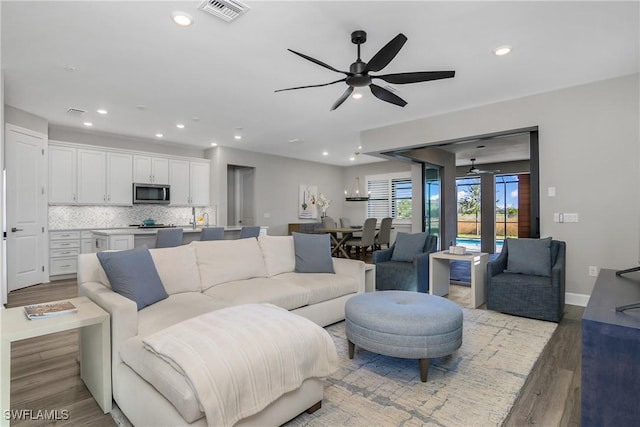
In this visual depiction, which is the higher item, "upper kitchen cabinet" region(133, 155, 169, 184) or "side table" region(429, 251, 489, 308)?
"upper kitchen cabinet" region(133, 155, 169, 184)

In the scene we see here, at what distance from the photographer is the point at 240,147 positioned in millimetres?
7820

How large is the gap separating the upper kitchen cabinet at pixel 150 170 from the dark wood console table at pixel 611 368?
7315mm

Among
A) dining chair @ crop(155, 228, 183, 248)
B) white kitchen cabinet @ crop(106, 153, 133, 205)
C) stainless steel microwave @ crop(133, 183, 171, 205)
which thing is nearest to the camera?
dining chair @ crop(155, 228, 183, 248)

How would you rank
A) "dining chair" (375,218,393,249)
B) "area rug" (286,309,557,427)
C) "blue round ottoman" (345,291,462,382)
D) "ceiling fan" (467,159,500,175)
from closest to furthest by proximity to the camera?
"area rug" (286,309,557,427), "blue round ottoman" (345,291,462,382), "dining chair" (375,218,393,249), "ceiling fan" (467,159,500,175)

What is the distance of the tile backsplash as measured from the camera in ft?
19.9

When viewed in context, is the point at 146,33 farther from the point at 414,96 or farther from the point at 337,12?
the point at 414,96

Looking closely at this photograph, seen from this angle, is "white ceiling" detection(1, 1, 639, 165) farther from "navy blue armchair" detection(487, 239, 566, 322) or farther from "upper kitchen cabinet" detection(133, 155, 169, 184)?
"navy blue armchair" detection(487, 239, 566, 322)

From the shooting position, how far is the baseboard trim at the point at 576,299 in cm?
405

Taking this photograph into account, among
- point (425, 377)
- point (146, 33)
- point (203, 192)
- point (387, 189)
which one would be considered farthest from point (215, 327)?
point (387, 189)

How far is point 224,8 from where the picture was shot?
97.9 inches

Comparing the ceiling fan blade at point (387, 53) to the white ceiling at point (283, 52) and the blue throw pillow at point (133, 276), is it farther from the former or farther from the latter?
the blue throw pillow at point (133, 276)

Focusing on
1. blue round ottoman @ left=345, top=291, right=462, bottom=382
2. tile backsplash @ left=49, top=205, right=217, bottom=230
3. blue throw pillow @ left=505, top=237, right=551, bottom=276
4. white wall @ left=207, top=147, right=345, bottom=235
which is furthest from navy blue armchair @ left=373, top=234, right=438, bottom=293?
tile backsplash @ left=49, top=205, right=217, bottom=230

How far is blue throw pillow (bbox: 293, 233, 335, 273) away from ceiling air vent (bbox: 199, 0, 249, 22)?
89.5 inches

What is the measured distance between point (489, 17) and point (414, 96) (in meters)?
1.80
